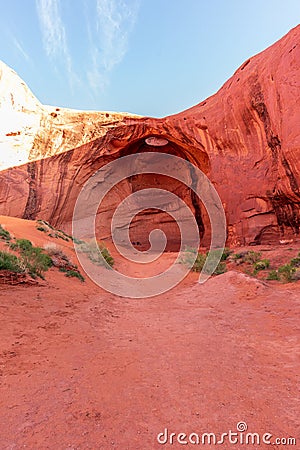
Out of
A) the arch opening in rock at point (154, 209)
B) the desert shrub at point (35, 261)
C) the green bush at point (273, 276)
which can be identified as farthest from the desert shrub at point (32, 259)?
the arch opening in rock at point (154, 209)

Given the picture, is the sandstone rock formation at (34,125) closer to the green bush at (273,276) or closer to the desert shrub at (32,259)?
the desert shrub at (32,259)

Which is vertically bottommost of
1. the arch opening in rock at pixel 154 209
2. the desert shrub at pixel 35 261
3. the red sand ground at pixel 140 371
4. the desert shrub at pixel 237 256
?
the desert shrub at pixel 237 256

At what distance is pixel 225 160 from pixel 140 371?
659 inches

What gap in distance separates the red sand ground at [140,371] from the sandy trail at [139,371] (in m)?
0.01

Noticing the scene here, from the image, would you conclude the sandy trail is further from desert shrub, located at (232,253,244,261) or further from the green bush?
desert shrub, located at (232,253,244,261)

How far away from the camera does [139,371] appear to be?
9.64 ft

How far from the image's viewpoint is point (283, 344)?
360 centimetres

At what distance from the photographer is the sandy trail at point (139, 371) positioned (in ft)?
6.36

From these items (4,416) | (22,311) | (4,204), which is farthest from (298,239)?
(4,204)

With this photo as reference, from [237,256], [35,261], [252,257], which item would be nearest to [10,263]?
[35,261]

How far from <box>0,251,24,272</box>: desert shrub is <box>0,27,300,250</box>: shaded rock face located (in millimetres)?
13475

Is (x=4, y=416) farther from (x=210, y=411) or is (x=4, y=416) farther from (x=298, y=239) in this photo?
(x=298, y=239)

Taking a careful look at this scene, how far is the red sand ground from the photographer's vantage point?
1.93m

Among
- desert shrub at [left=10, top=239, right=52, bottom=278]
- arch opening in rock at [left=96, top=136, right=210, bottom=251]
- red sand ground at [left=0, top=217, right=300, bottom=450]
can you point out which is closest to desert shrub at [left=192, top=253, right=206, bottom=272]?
red sand ground at [left=0, top=217, right=300, bottom=450]
